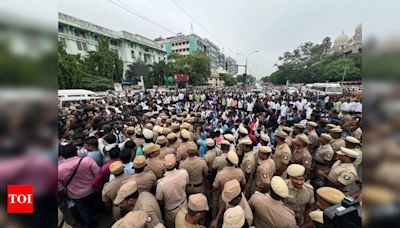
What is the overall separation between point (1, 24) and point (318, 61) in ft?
182

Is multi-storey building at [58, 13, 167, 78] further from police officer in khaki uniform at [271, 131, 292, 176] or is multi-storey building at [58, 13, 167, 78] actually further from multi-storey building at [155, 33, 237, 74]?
police officer in khaki uniform at [271, 131, 292, 176]

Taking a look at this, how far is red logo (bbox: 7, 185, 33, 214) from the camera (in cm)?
99

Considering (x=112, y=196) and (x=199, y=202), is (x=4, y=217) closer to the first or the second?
(x=199, y=202)

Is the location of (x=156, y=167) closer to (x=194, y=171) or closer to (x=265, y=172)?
(x=194, y=171)

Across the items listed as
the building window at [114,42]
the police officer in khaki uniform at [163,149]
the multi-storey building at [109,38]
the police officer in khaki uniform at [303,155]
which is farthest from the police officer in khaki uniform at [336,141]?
the building window at [114,42]

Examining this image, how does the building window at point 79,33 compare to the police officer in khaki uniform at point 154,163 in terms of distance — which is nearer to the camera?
the police officer in khaki uniform at point 154,163

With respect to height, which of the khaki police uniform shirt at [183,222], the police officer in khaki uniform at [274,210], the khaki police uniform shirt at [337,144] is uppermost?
the khaki police uniform shirt at [337,144]

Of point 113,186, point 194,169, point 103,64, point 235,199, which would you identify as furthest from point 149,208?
point 103,64

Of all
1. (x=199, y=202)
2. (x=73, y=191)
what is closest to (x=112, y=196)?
(x=73, y=191)

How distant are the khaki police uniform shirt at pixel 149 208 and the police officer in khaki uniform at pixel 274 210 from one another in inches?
45.0

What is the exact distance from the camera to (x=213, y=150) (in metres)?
3.97

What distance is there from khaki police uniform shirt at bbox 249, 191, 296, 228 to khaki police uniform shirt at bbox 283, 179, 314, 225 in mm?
459

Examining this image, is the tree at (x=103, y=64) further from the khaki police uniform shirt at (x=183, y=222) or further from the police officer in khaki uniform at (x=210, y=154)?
the khaki police uniform shirt at (x=183, y=222)

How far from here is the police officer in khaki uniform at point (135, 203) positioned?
7.43 ft
